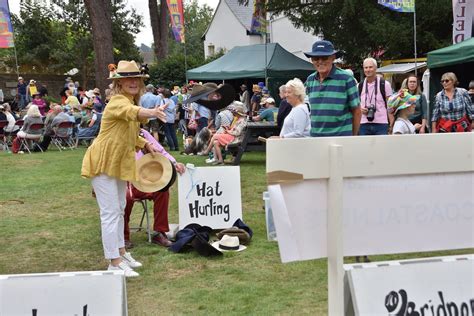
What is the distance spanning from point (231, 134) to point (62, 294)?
9.73 m

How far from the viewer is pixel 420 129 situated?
859cm

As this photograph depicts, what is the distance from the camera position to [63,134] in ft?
52.7

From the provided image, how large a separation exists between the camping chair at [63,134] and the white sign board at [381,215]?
14.0 meters

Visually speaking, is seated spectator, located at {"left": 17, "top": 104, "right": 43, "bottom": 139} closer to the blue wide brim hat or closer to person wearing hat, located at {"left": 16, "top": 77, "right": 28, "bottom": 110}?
person wearing hat, located at {"left": 16, "top": 77, "right": 28, "bottom": 110}

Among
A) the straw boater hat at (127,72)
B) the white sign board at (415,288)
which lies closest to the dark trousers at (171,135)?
the straw boater hat at (127,72)

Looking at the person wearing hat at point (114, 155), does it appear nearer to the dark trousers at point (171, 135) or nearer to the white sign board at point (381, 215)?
the white sign board at point (381, 215)

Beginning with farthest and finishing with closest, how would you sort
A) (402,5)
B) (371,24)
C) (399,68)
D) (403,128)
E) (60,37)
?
(60,37) → (399,68) → (371,24) → (402,5) → (403,128)

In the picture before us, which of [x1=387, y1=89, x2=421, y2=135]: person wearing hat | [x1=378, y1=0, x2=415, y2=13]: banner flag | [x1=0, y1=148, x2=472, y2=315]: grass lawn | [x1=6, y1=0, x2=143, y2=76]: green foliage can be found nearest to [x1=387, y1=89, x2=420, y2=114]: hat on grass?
[x1=387, y1=89, x2=421, y2=135]: person wearing hat

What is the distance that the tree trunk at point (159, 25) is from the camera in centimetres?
3288

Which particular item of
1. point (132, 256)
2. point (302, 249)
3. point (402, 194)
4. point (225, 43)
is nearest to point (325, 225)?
point (302, 249)

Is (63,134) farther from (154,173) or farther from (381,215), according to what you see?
(381,215)


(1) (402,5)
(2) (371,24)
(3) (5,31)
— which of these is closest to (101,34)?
(3) (5,31)

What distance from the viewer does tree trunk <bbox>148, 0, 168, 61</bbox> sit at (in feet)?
108

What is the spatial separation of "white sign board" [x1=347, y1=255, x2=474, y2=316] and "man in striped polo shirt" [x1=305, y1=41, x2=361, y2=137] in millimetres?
2487
